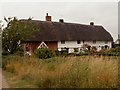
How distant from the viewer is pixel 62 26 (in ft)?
178

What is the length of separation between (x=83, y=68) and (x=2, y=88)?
3396mm

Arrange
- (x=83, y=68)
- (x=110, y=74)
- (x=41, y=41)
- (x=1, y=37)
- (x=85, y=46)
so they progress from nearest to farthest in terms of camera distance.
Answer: (x=110, y=74) < (x=83, y=68) < (x=1, y=37) < (x=41, y=41) < (x=85, y=46)

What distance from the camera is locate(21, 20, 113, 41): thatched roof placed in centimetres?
4900

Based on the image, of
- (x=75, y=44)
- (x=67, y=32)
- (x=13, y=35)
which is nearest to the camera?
(x=13, y=35)

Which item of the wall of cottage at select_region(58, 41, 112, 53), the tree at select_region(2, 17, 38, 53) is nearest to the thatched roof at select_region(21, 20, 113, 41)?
the wall of cottage at select_region(58, 41, 112, 53)

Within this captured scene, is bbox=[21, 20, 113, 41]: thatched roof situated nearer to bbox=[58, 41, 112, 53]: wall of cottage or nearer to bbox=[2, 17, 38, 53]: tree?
bbox=[58, 41, 112, 53]: wall of cottage

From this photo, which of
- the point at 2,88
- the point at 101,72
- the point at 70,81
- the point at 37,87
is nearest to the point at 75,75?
the point at 70,81

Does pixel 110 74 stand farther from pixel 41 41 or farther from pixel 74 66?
pixel 41 41

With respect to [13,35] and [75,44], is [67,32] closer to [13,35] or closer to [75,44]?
[75,44]

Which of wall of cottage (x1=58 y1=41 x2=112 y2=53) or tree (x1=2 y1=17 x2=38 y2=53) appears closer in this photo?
tree (x1=2 y1=17 x2=38 y2=53)

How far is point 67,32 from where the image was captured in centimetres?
5316

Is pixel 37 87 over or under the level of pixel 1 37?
under

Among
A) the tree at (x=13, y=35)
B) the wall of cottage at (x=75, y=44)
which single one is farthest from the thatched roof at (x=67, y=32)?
the tree at (x=13, y=35)

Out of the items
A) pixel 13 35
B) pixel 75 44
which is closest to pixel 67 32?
pixel 75 44
